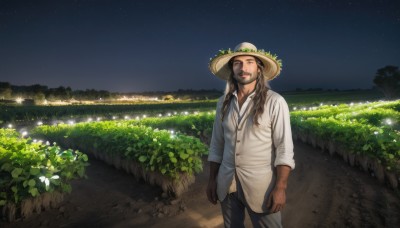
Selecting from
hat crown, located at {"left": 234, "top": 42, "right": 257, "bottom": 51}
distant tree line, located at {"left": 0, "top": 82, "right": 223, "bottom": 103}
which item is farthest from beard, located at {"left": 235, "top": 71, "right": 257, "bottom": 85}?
distant tree line, located at {"left": 0, "top": 82, "right": 223, "bottom": 103}

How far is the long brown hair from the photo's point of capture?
9.43 ft

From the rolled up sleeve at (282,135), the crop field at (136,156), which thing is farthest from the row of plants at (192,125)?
the rolled up sleeve at (282,135)

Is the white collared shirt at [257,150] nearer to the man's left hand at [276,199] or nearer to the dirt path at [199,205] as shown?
the man's left hand at [276,199]

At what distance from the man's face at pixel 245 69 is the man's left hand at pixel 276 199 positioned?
1.09m

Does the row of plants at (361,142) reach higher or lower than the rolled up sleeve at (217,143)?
lower

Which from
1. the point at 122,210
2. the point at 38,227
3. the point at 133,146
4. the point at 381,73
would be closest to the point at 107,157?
the point at 133,146

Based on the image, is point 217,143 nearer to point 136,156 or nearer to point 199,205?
point 199,205

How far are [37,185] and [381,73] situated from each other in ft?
289

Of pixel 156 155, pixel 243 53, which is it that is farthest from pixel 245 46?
pixel 156 155

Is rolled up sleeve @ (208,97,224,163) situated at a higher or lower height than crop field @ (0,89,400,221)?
higher

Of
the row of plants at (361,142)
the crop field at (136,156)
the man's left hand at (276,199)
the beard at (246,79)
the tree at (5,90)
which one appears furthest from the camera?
the tree at (5,90)

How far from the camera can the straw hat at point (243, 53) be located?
10.2ft

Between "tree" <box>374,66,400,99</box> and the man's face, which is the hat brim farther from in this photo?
"tree" <box>374,66,400,99</box>

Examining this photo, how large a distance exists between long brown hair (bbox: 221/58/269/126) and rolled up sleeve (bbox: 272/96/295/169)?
14 centimetres
